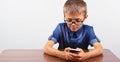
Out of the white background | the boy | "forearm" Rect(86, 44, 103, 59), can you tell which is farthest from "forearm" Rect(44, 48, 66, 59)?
the white background

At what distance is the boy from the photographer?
117 centimetres

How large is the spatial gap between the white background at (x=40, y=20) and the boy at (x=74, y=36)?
2.99 feet

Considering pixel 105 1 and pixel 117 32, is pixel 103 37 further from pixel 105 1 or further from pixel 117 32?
pixel 105 1

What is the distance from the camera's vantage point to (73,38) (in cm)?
137

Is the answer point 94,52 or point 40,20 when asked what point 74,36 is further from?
point 40,20

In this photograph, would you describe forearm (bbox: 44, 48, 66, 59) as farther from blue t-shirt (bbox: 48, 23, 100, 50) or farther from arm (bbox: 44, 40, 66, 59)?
blue t-shirt (bbox: 48, 23, 100, 50)

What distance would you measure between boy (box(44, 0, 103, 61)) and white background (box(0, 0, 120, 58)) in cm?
91

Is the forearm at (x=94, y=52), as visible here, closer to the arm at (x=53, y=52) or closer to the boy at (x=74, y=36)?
the boy at (x=74, y=36)

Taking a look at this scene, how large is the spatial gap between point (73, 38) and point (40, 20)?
1.01 metres

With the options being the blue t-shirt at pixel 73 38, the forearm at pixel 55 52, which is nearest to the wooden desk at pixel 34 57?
the forearm at pixel 55 52

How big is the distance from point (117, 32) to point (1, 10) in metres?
1.18

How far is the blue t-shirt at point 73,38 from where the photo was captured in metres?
1.37

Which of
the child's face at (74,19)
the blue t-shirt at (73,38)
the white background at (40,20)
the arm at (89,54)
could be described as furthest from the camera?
the white background at (40,20)

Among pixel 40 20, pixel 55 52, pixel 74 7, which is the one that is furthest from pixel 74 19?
pixel 40 20
